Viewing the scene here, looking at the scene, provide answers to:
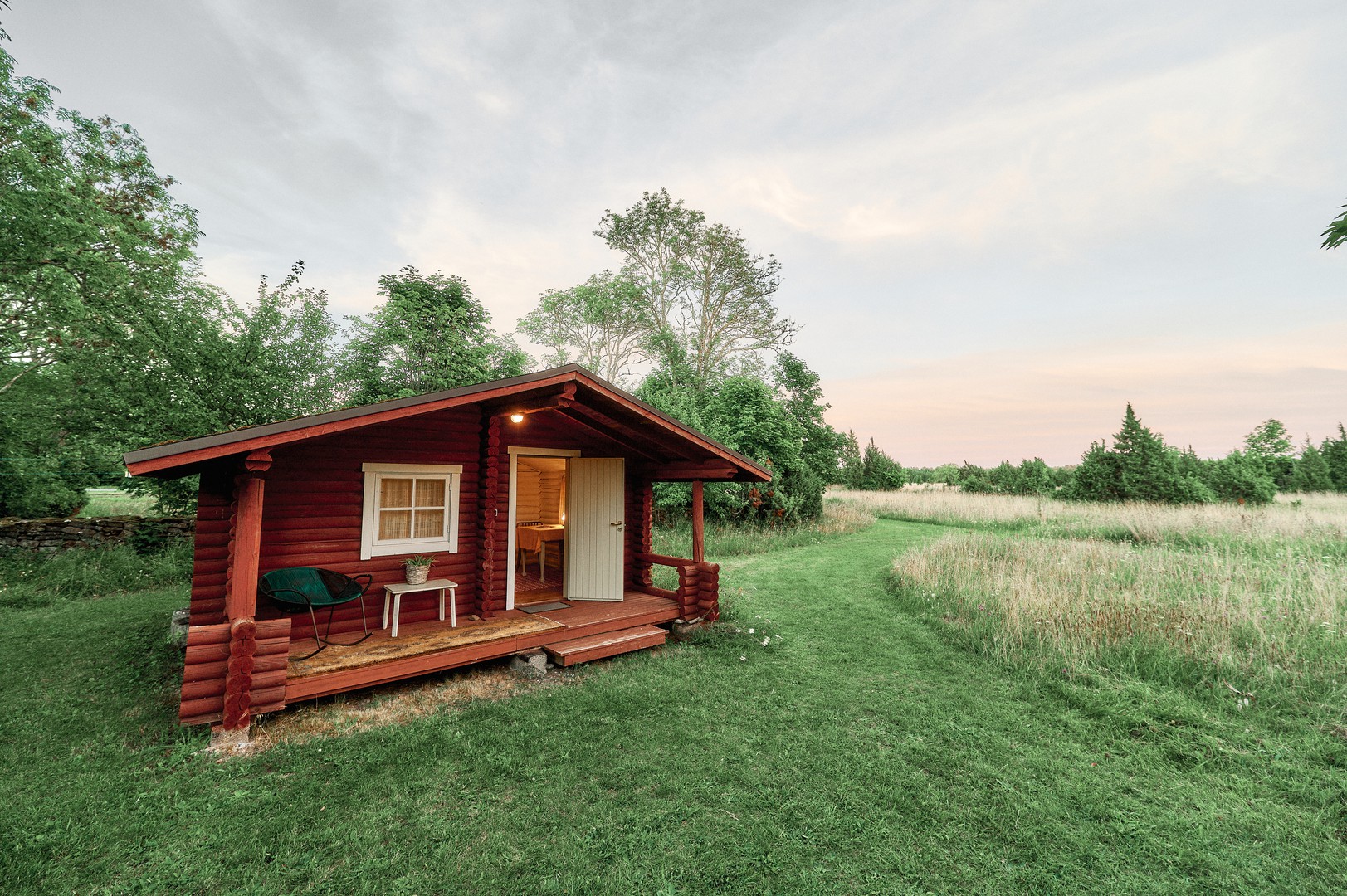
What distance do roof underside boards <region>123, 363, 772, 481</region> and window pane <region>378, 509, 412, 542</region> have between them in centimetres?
128

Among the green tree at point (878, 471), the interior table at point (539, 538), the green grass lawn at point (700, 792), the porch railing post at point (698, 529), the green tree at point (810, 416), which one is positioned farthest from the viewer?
the green tree at point (878, 471)

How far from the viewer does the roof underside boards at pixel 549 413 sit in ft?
11.7

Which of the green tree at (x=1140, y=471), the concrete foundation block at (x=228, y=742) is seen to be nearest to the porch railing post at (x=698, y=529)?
the concrete foundation block at (x=228, y=742)

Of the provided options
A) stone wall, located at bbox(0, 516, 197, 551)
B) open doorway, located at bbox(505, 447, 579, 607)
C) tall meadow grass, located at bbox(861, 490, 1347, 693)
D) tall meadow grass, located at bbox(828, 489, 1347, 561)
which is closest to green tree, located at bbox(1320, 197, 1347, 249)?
tall meadow grass, located at bbox(861, 490, 1347, 693)

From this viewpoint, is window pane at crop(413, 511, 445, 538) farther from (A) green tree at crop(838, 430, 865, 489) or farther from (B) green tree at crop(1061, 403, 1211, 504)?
(A) green tree at crop(838, 430, 865, 489)

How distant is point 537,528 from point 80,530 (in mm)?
9391

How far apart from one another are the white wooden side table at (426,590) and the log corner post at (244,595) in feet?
4.41

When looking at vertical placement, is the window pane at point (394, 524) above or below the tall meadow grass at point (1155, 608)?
above

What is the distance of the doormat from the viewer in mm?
6375

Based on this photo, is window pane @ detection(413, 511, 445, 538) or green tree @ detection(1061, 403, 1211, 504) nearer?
window pane @ detection(413, 511, 445, 538)

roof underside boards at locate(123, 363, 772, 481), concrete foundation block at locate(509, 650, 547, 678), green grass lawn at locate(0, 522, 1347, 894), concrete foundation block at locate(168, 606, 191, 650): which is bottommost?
green grass lawn at locate(0, 522, 1347, 894)

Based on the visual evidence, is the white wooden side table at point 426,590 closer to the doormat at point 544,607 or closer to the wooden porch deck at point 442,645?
the wooden porch deck at point 442,645

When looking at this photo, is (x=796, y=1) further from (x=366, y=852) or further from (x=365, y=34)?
(x=366, y=852)

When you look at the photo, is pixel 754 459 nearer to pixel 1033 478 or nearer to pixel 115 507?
pixel 115 507
